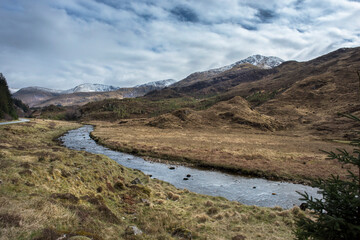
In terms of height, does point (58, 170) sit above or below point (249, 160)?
above

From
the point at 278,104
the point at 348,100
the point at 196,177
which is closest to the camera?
the point at 196,177

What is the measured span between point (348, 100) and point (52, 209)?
136 m

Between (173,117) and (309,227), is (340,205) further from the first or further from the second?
(173,117)

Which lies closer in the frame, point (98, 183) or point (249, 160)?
point (98, 183)

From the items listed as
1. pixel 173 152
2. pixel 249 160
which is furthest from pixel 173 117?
pixel 249 160

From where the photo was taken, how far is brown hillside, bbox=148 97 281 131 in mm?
88119

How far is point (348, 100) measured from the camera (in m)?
105

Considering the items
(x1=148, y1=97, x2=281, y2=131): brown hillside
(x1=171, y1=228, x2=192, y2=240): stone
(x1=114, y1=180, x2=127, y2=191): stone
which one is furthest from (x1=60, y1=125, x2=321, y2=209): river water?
(x1=148, y1=97, x2=281, y2=131): brown hillside

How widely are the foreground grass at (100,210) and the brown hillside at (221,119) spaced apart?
69944 mm

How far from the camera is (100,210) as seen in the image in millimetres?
12258

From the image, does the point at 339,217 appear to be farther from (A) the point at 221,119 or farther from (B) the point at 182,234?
(A) the point at 221,119

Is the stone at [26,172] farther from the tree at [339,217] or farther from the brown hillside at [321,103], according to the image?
the brown hillside at [321,103]

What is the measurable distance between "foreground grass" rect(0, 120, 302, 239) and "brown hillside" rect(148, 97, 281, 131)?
6994 cm

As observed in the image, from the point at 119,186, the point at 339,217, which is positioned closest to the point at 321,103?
the point at 119,186
